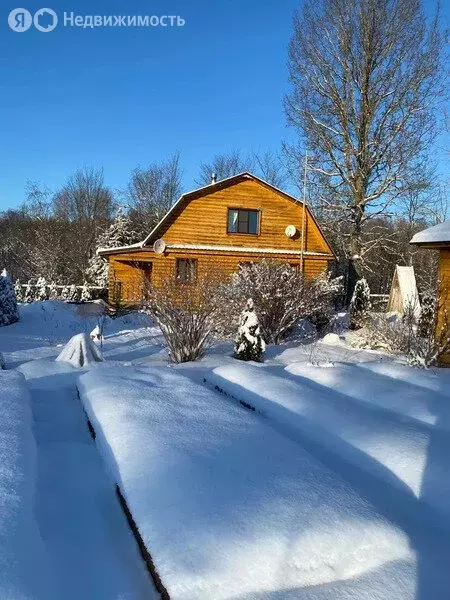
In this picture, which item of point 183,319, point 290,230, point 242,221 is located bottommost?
point 183,319

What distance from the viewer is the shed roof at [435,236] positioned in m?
9.43

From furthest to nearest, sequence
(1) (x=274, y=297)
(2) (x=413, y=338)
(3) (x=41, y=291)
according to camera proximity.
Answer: (3) (x=41, y=291)
(1) (x=274, y=297)
(2) (x=413, y=338)

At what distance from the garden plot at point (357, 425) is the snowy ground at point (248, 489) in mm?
16

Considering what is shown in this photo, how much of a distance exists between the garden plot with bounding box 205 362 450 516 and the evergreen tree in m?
22.1

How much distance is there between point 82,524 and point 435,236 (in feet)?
27.8

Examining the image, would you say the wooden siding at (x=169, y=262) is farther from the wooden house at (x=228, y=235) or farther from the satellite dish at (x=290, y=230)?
the satellite dish at (x=290, y=230)

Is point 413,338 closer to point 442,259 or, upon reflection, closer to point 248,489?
point 442,259

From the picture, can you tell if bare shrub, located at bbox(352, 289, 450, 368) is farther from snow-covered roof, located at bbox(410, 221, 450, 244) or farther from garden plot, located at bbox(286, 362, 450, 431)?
garden plot, located at bbox(286, 362, 450, 431)

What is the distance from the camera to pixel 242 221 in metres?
21.3

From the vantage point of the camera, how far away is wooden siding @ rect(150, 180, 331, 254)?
67.2ft

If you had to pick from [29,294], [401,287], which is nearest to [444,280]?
[401,287]

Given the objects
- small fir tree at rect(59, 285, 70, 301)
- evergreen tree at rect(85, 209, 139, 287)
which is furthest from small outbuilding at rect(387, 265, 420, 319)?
evergreen tree at rect(85, 209, 139, 287)

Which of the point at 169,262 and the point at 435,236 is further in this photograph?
the point at 169,262

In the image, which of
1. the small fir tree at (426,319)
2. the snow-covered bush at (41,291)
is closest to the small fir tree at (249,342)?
the small fir tree at (426,319)
